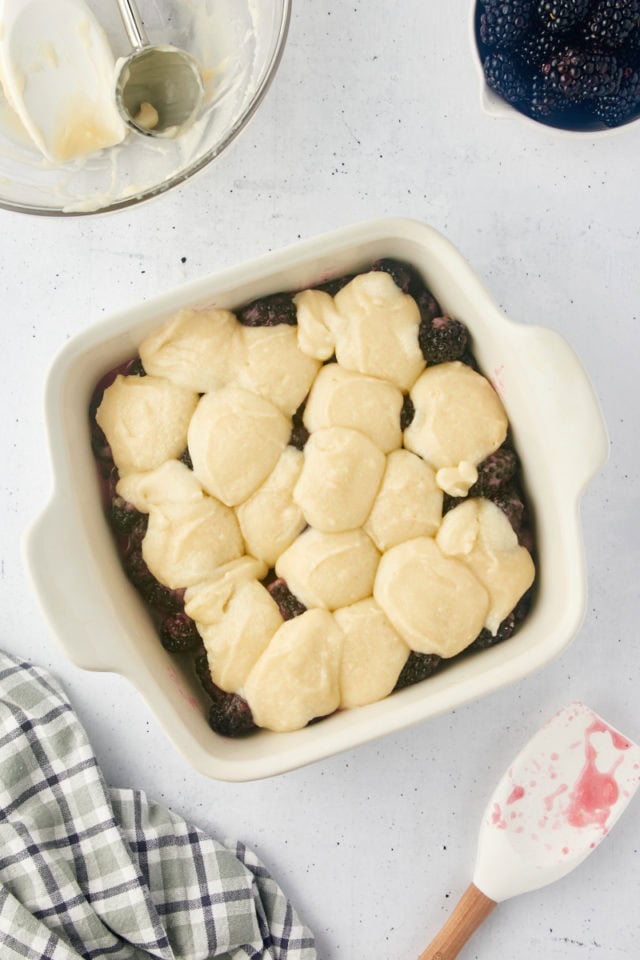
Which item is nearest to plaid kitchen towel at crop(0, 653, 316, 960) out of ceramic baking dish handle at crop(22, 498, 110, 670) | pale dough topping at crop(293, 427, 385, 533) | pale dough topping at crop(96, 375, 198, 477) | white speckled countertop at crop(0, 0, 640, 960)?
white speckled countertop at crop(0, 0, 640, 960)

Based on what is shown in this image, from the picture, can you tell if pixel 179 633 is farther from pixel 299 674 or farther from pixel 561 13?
pixel 561 13

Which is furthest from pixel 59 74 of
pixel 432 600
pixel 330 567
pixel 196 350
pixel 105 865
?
pixel 105 865

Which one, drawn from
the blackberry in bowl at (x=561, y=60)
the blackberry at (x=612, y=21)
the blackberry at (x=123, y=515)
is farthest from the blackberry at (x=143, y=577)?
the blackberry at (x=612, y=21)

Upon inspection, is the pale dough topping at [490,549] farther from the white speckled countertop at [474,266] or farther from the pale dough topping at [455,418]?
Answer: the white speckled countertop at [474,266]

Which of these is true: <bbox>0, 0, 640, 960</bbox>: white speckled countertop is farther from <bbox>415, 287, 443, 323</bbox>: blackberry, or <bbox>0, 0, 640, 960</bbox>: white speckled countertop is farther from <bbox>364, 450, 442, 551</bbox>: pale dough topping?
<bbox>364, 450, 442, 551</bbox>: pale dough topping

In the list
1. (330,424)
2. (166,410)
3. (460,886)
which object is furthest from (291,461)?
(460,886)

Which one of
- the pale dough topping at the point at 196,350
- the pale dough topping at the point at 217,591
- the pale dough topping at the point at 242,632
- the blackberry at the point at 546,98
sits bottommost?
the pale dough topping at the point at 242,632
